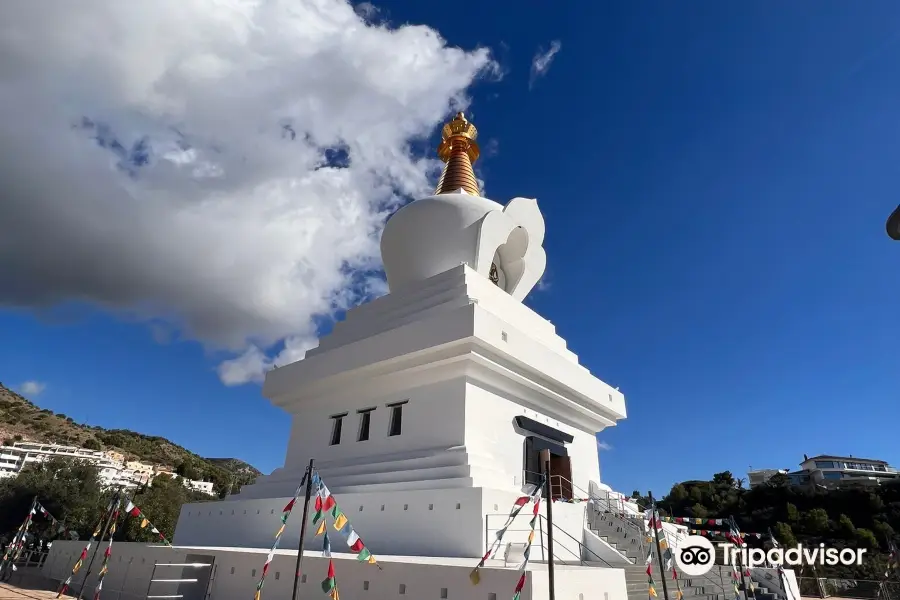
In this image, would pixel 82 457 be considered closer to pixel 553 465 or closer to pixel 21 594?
pixel 21 594

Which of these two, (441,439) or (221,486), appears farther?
(221,486)

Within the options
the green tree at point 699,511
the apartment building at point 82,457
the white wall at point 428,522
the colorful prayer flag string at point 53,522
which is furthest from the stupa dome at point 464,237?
the apartment building at point 82,457

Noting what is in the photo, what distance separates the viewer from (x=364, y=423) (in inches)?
549

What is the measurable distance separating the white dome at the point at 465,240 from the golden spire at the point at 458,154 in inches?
30.9

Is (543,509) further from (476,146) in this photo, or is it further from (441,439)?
(476,146)

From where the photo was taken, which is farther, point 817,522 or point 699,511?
point 699,511

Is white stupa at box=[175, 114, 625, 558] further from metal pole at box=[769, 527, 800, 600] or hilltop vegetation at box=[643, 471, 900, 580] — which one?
hilltop vegetation at box=[643, 471, 900, 580]

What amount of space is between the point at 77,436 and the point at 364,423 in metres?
91.8

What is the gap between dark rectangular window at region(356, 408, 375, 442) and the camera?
13.7 m

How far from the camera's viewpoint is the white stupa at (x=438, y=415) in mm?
9688

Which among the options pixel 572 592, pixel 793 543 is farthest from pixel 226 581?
pixel 793 543

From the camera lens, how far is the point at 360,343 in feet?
45.3

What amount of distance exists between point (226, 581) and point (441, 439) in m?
5.04

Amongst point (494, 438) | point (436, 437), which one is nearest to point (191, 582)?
point (436, 437)
